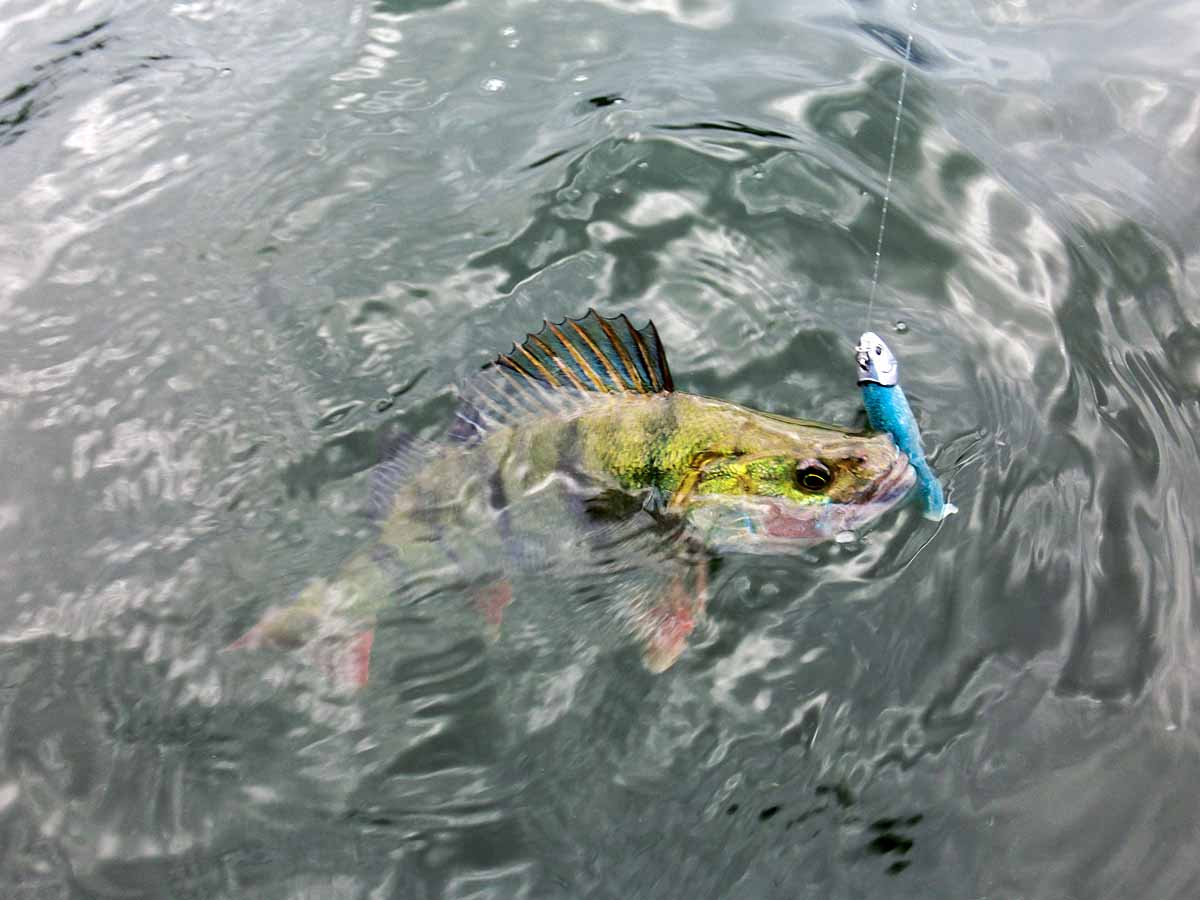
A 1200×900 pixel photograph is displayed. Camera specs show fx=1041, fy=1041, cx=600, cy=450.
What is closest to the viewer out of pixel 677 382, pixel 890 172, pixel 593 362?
pixel 593 362

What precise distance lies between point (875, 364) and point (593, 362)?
932mm

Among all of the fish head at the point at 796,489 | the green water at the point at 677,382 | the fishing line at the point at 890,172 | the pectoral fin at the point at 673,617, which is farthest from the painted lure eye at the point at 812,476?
the fishing line at the point at 890,172

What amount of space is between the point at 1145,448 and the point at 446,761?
2.69 meters

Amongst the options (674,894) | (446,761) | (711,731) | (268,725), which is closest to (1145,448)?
(711,731)

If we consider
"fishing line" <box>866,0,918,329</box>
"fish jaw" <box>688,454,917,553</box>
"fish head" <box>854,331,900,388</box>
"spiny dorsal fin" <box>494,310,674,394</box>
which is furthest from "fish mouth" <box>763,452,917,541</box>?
"fishing line" <box>866,0,918,329</box>

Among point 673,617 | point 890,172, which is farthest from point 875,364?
point 890,172

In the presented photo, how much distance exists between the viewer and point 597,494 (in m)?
3.54

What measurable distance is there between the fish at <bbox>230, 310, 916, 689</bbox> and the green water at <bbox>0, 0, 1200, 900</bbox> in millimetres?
106

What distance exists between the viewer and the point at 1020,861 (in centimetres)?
284

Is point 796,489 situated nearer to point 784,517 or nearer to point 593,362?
point 784,517

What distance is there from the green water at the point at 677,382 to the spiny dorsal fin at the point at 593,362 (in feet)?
2.04

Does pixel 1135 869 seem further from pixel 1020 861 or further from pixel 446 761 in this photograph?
pixel 446 761

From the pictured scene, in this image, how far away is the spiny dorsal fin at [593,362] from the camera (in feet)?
11.5

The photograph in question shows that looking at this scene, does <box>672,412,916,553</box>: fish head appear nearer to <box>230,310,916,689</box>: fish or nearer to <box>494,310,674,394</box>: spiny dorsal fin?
<box>230,310,916,689</box>: fish
